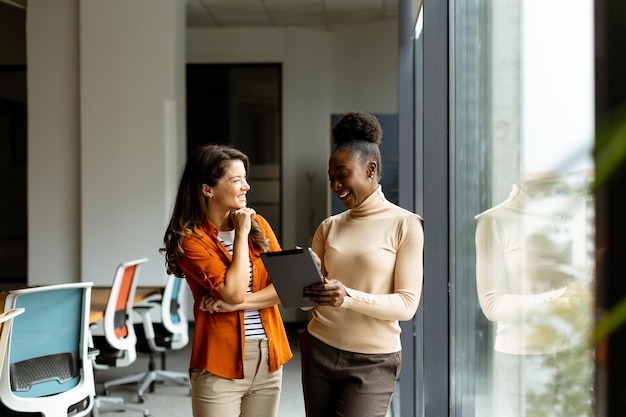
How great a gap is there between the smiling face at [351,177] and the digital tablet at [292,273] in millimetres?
228

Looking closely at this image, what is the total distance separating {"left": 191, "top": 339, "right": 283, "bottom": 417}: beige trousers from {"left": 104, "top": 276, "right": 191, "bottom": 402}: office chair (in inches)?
128

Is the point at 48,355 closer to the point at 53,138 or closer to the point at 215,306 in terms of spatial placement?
the point at 215,306

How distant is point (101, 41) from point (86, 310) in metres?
4.03

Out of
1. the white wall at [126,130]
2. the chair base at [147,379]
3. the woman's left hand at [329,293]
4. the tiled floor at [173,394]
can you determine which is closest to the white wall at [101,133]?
the white wall at [126,130]

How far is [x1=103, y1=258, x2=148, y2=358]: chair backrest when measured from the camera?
4590 millimetres

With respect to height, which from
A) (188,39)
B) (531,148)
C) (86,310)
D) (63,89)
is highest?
(188,39)

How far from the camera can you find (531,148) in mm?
1156

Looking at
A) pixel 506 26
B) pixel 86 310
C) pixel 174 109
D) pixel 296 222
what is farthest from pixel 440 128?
pixel 296 222

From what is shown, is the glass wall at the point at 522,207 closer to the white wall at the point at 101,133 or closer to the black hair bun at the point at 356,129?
the black hair bun at the point at 356,129

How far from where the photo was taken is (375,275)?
2104 mm

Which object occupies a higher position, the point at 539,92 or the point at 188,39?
the point at 188,39

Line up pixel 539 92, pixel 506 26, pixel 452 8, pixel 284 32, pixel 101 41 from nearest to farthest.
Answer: pixel 539 92 < pixel 506 26 < pixel 452 8 < pixel 101 41 < pixel 284 32

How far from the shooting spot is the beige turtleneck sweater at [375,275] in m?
2.06

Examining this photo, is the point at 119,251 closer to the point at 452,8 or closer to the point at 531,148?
the point at 452,8
